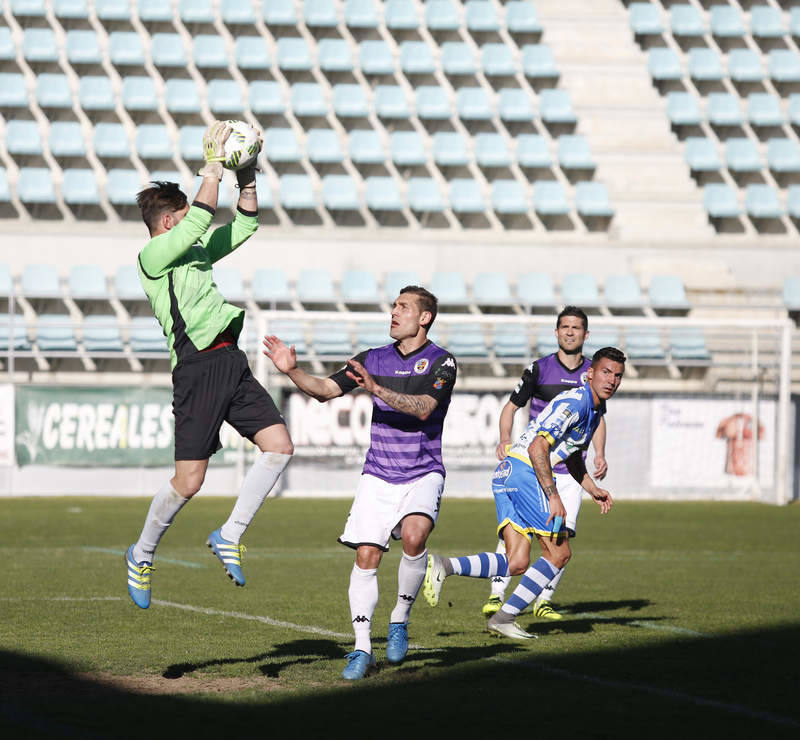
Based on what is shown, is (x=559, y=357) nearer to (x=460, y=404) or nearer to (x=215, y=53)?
(x=460, y=404)

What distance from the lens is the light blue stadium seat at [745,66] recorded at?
30.2 m

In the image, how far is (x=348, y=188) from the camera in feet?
89.9

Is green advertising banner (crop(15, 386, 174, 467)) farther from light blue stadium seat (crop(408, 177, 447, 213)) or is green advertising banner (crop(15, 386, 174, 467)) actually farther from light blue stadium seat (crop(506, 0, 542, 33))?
light blue stadium seat (crop(506, 0, 542, 33))

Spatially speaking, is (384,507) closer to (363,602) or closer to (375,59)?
(363,602)

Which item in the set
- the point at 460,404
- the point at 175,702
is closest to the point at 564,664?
the point at 175,702

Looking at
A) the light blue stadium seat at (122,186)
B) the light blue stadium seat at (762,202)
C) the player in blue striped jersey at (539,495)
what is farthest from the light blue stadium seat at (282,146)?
the player in blue striped jersey at (539,495)

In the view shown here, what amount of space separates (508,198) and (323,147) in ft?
13.2

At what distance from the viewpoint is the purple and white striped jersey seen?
254 inches

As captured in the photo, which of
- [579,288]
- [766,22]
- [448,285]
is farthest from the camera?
[766,22]

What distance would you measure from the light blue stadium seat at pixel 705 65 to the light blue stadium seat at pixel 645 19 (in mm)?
991

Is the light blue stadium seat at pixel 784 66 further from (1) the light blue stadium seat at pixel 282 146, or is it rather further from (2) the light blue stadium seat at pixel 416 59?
(1) the light blue stadium seat at pixel 282 146

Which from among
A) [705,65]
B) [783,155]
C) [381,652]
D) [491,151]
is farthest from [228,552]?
[705,65]

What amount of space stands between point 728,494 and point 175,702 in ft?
57.2

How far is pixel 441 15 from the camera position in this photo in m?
29.1
